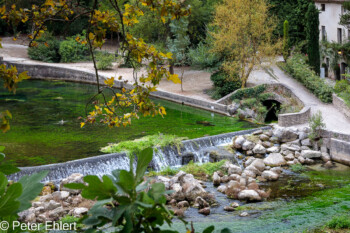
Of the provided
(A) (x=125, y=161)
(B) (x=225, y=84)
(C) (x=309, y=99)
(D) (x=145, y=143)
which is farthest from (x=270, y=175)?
(B) (x=225, y=84)

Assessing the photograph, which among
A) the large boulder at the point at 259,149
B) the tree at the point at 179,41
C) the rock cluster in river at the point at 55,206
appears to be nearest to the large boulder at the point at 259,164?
the large boulder at the point at 259,149

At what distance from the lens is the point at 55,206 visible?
12.7 m

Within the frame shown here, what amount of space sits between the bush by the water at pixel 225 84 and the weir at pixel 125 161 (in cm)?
609

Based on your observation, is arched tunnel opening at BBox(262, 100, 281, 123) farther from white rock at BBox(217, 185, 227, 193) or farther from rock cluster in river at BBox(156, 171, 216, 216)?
rock cluster in river at BBox(156, 171, 216, 216)

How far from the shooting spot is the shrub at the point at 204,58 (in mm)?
25875

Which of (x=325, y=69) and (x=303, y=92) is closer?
(x=303, y=92)

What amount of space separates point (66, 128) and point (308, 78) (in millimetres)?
12016

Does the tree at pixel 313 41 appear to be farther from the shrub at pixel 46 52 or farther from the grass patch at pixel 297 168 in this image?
the shrub at pixel 46 52

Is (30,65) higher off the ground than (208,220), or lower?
higher

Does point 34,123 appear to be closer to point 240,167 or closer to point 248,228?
point 240,167

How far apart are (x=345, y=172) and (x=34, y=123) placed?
41.8ft

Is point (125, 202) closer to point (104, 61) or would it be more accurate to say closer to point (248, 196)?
point (248, 196)

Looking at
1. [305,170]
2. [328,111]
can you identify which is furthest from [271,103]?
[305,170]

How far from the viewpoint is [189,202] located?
13383 mm
